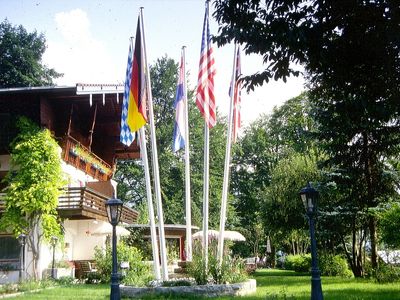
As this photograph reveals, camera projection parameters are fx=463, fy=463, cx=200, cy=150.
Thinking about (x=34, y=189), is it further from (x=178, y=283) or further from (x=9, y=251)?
(x=178, y=283)

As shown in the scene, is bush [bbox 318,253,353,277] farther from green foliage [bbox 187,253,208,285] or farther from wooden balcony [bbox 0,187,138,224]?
wooden balcony [bbox 0,187,138,224]

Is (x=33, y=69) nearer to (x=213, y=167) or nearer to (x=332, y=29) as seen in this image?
(x=213, y=167)

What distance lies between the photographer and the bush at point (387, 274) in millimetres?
17594

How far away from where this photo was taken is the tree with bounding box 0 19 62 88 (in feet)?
134

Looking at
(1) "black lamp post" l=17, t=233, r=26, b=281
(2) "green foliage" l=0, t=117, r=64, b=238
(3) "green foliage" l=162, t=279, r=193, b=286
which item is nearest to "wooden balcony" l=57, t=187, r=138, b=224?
(2) "green foliage" l=0, t=117, r=64, b=238

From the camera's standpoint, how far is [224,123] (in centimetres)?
4594

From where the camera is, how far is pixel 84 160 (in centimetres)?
2619

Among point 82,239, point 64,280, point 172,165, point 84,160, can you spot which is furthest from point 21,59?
point 64,280

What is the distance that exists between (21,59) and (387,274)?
35846mm

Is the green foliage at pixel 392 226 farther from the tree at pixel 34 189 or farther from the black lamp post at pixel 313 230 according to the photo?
the tree at pixel 34 189

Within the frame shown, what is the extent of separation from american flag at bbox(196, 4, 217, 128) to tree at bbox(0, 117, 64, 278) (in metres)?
8.91

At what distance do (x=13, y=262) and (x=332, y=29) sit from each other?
61.2 ft

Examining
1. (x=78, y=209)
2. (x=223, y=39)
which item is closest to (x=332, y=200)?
(x=78, y=209)

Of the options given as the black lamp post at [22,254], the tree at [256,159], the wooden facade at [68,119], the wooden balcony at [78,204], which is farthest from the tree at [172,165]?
the black lamp post at [22,254]
